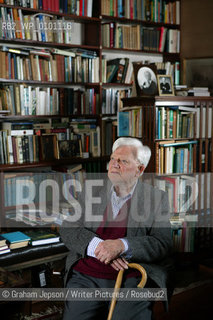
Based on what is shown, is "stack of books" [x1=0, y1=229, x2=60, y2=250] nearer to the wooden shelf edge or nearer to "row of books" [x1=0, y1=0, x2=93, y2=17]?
the wooden shelf edge

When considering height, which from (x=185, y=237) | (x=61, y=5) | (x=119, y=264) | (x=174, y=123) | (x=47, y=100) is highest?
(x=61, y=5)

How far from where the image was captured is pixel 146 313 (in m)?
1.84

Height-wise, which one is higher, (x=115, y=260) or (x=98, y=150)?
(x=98, y=150)

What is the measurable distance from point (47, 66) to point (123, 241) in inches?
94.7

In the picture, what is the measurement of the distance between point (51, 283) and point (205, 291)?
3.36ft

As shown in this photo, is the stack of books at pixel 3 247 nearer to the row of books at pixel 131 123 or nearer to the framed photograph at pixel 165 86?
the row of books at pixel 131 123

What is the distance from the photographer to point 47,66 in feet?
12.5

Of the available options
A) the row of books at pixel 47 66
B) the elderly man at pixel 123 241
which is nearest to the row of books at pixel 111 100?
the row of books at pixel 47 66

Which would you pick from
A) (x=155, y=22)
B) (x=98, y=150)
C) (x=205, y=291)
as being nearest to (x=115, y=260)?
(x=205, y=291)

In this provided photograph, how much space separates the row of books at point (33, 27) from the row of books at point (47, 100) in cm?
46

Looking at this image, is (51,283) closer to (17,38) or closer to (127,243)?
(127,243)

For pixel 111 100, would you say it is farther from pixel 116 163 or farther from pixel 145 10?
pixel 116 163

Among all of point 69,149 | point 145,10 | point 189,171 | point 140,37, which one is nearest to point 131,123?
point 189,171

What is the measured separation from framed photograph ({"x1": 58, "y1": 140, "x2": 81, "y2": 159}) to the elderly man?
187cm
